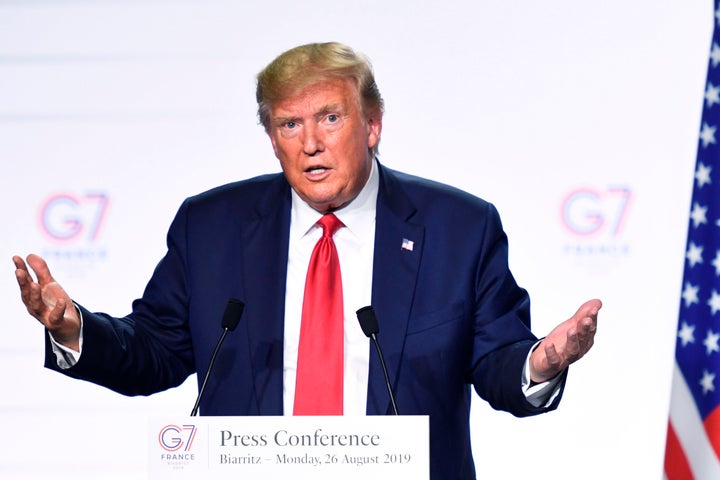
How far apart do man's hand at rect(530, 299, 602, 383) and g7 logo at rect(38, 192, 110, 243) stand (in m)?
2.23

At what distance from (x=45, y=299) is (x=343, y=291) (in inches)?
30.1

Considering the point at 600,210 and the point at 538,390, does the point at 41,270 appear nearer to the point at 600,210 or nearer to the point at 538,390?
the point at 538,390

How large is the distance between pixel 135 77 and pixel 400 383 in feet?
6.67

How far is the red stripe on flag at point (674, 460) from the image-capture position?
3.48 meters

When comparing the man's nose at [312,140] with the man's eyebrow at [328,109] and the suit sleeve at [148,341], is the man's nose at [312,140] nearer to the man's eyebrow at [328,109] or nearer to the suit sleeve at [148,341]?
the man's eyebrow at [328,109]

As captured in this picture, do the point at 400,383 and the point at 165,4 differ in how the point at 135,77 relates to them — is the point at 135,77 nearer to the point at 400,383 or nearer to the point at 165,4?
the point at 165,4

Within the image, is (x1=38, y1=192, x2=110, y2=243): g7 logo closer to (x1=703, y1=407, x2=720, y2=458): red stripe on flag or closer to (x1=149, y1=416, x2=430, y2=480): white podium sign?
(x1=149, y1=416, x2=430, y2=480): white podium sign

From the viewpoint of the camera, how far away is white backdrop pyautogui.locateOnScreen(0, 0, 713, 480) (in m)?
3.76

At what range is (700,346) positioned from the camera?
3473 millimetres

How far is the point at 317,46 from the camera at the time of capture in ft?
9.36

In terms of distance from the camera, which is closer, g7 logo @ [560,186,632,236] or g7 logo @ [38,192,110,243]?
g7 logo @ [560,186,632,236]

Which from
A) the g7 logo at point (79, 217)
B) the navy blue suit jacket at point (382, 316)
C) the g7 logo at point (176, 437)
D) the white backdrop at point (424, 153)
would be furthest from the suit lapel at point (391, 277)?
the g7 logo at point (79, 217)

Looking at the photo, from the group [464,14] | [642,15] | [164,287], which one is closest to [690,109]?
[642,15]

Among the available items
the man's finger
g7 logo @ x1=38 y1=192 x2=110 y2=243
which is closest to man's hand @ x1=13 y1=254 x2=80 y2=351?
the man's finger
